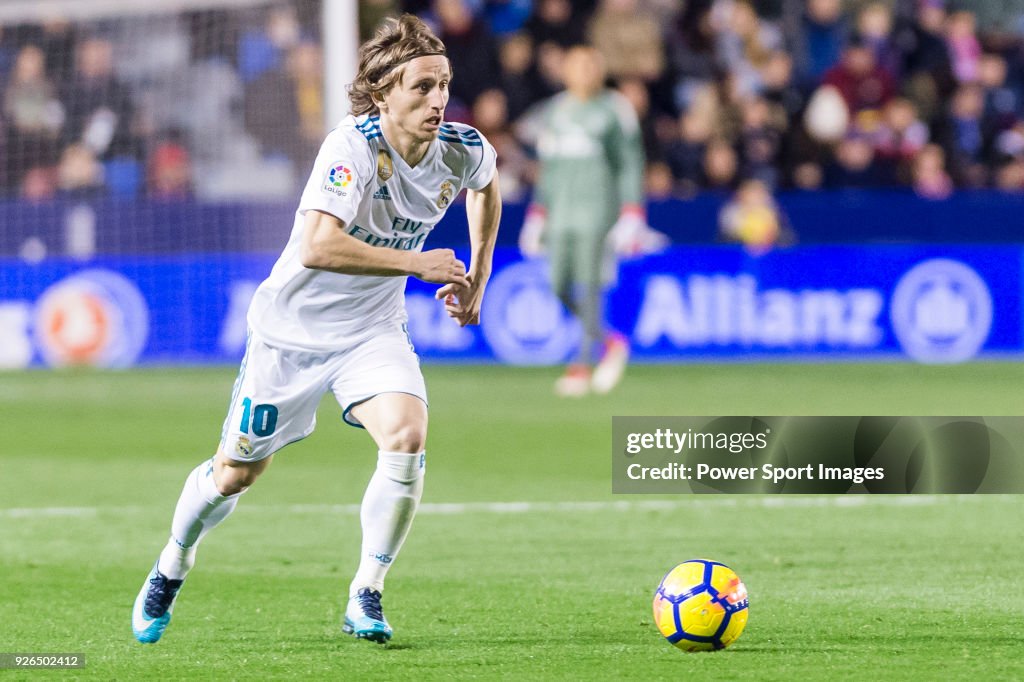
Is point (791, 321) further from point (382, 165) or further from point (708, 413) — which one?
point (382, 165)

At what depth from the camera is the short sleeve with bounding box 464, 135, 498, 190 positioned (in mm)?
6016

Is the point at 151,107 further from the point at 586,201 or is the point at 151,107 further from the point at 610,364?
the point at 610,364

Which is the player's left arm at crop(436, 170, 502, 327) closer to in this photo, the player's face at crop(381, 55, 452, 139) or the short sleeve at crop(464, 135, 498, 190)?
the short sleeve at crop(464, 135, 498, 190)

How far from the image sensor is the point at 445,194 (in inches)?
236

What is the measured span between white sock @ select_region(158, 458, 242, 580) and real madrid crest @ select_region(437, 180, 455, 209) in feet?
3.86

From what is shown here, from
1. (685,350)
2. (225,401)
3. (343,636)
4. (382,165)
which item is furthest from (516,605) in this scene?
(685,350)

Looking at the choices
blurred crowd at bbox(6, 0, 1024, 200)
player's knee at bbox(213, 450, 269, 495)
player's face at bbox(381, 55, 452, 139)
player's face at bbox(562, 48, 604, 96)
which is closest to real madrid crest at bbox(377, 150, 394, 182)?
player's face at bbox(381, 55, 452, 139)

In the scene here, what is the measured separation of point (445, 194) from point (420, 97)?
0.43 metres

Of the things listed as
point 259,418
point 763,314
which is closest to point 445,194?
point 259,418

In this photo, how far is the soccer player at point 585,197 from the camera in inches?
566

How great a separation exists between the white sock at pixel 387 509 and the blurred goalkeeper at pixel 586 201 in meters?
8.50

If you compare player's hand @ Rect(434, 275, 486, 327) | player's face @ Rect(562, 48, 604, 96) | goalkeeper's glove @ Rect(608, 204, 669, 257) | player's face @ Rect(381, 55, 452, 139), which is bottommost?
goalkeeper's glove @ Rect(608, 204, 669, 257)

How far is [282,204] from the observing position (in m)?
16.9

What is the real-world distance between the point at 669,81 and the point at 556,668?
1472 centimetres
